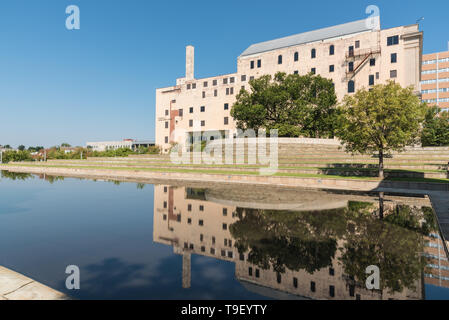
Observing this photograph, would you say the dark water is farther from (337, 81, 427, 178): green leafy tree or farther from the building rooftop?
the building rooftop

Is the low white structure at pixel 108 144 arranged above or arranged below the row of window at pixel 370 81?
below

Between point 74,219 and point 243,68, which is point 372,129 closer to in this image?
point 74,219

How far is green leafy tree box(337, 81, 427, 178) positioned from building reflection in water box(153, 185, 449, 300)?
815 centimetres

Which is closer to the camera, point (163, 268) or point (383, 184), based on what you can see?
point (163, 268)

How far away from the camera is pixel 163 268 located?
520cm

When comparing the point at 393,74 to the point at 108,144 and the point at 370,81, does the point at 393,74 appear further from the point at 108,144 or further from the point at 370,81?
the point at 108,144

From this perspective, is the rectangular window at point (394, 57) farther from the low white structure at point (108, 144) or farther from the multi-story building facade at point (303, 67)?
the low white structure at point (108, 144)

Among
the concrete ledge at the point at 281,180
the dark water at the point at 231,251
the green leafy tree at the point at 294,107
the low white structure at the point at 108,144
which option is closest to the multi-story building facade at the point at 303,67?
the green leafy tree at the point at 294,107

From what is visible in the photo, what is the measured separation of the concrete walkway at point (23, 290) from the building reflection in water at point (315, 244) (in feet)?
6.79

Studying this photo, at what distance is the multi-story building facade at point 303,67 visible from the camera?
1577 inches

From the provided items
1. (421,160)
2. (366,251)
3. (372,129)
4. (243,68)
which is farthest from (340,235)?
(243,68)

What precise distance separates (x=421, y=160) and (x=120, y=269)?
1095 inches

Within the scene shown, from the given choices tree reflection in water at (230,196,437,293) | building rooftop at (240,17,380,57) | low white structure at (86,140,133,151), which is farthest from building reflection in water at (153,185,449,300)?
low white structure at (86,140,133,151)
